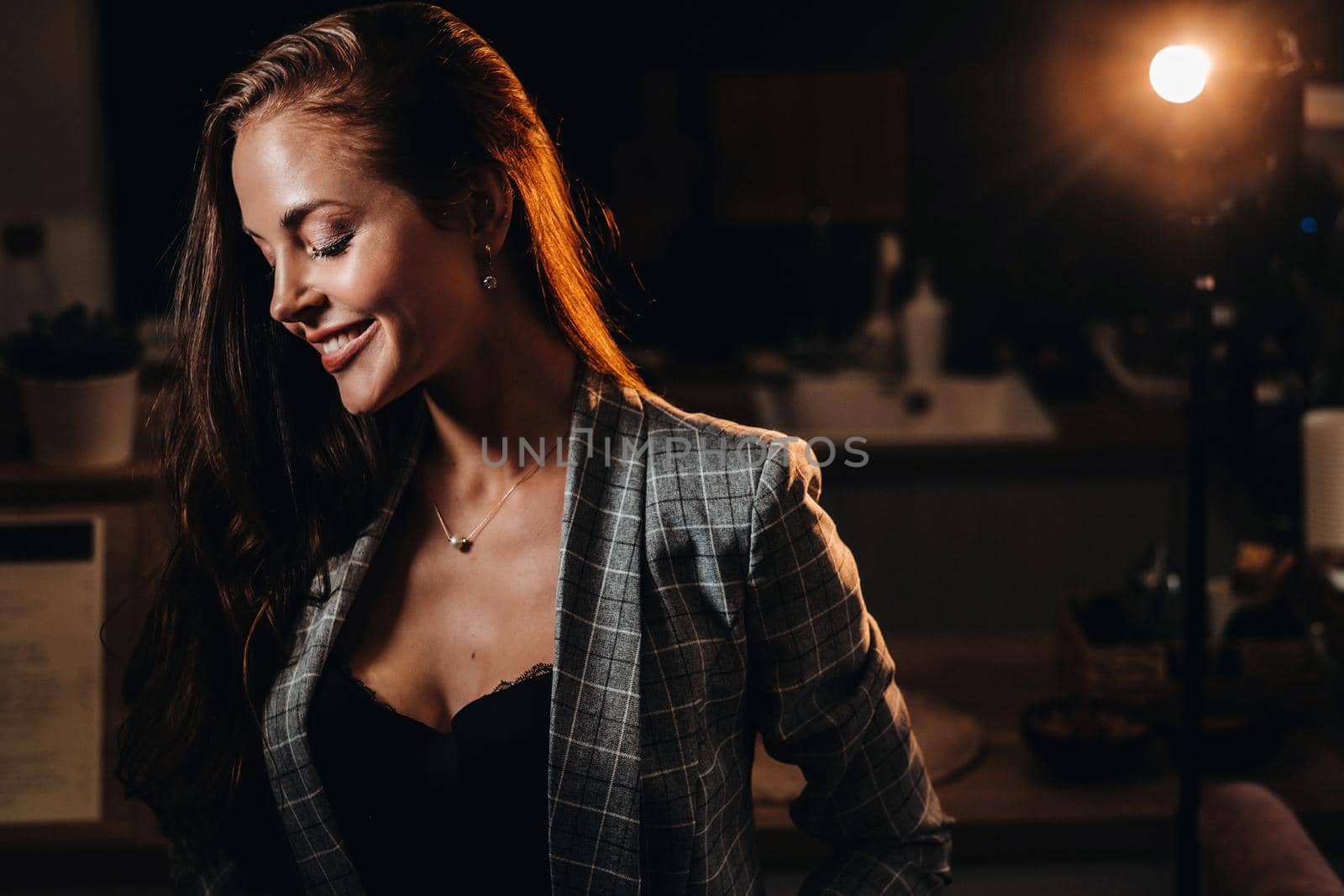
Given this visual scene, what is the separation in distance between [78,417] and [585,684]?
125 centimetres

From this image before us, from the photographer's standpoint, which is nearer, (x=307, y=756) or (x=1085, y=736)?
(x=307, y=756)

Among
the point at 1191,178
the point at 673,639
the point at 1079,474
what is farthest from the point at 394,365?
the point at 1079,474

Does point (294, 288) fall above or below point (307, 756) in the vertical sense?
above

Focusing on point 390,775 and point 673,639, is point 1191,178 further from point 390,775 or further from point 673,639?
point 390,775

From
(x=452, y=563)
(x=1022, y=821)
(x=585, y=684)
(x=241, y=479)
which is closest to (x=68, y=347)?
(x=241, y=479)

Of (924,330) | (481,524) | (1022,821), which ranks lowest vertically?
(1022,821)

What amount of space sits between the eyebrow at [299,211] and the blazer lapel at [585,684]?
0.99ft

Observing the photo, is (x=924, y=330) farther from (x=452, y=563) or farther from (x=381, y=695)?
(x=381, y=695)

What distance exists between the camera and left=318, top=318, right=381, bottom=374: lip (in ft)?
3.73

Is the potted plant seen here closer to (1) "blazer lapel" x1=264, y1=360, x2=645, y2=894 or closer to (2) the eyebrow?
(1) "blazer lapel" x1=264, y1=360, x2=645, y2=894

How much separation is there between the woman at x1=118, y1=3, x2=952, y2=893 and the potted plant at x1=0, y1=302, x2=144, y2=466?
30.3 inches

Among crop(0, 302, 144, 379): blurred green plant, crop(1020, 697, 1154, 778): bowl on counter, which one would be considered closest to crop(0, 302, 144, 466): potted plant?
crop(0, 302, 144, 379): blurred green plant

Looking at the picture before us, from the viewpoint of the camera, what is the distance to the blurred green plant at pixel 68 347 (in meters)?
2.01

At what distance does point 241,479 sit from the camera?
52.6 inches
